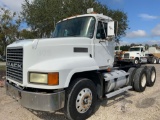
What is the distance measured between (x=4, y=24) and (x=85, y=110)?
82.1ft

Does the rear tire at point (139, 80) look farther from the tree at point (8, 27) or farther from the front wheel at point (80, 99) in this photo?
the tree at point (8, 27)

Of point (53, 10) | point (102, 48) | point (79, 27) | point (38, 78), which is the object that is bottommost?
point (38, 78)

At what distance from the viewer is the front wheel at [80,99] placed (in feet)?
15.5

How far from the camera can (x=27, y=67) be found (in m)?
4.54

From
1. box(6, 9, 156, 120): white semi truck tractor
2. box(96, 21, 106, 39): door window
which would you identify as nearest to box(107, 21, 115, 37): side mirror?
box(6, 9, 156, 120): white semi truck tractor

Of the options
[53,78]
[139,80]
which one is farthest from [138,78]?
[53,78]

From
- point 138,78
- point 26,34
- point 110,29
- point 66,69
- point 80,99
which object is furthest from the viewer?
point 26,34

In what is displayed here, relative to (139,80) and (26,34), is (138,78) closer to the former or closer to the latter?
(139,80)

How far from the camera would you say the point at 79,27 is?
19.7 feet

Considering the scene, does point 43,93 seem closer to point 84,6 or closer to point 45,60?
point 45,60

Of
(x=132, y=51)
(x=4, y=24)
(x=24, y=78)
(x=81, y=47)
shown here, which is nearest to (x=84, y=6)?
(x=132, y=51)

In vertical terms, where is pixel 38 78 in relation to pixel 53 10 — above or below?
below

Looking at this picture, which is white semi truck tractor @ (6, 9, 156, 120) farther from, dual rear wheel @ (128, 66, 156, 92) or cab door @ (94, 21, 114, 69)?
dual rear wheel @ (128, 66, 156, 92)

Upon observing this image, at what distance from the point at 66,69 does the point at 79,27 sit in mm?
1863
